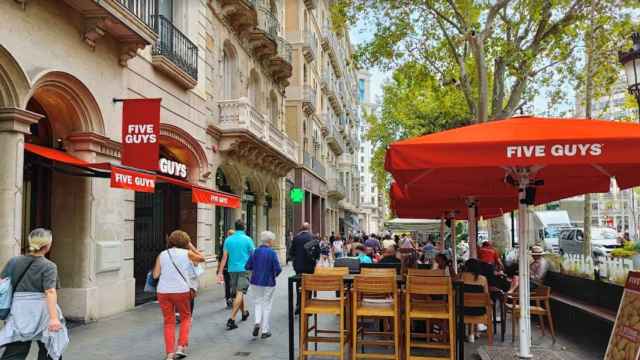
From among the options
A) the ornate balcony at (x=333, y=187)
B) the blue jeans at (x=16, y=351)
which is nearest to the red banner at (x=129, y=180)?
the blue jeans at (x=16, y=351)

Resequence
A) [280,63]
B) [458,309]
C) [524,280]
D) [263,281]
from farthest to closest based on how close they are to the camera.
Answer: [280,63]
[263,281]
[458,309]
[524,280]

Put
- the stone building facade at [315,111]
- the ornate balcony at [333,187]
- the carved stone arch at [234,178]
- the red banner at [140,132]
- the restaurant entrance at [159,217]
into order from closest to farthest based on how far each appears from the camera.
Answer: the red banner at [140,132] < the restaurant entrance at [159,217] < the carved stone arch at [234,178] < the stone building facade at [315,111] < the ornate balcony at [333,187]

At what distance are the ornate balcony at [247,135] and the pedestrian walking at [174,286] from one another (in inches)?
379

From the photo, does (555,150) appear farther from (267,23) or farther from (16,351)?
(267,23)

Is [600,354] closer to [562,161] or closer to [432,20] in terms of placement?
[562,161]

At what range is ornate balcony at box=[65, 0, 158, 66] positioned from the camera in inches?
372

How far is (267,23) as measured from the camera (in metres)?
22.3

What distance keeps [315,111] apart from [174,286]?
90.4ft

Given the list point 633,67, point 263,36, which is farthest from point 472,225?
point 263,36

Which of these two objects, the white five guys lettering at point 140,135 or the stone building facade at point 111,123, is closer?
the stone building facade at point 111,123

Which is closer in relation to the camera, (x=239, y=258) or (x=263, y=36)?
(x=239, y=258)

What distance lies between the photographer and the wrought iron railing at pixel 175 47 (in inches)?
507

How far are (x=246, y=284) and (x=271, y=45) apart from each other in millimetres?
13097

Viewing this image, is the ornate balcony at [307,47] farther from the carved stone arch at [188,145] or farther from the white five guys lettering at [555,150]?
the white five guys lettering at [555,150]
